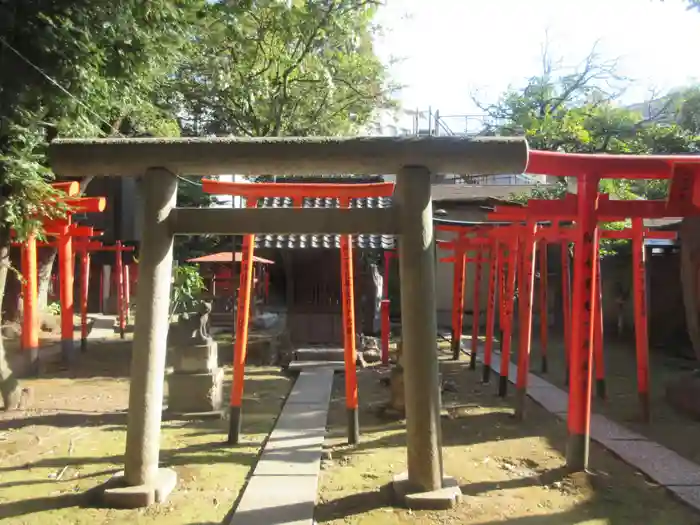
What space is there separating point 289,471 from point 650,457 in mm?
3478

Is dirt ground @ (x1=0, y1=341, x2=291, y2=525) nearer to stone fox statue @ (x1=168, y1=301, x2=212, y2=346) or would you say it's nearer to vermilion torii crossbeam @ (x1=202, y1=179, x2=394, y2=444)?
vermilion torii crossbeam @ (x1=202, y1=179, x2=394, y2=444)

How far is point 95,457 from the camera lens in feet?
19.1

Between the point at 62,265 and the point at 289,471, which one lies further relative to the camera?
the point at 62,265

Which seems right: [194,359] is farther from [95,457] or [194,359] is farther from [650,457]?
[650,457]

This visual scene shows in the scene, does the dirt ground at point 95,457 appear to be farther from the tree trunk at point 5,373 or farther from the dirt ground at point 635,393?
the dirt ground at point 635,393

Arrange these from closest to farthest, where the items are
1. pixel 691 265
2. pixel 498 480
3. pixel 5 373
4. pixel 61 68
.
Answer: pixel 498 480 → pixel 61 68 → pixel 691 265 → pixel 5 373

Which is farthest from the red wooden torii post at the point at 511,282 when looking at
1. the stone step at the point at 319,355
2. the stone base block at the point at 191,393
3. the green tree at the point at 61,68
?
the green tree at the point at 61,68

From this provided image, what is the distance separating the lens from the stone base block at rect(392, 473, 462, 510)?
440 centimetres

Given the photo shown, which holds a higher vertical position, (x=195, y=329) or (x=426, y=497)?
(x=195, y=329)

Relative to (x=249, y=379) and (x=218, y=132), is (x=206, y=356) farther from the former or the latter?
(x=218, y=132)

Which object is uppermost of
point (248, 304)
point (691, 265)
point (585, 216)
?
point (585, 216)

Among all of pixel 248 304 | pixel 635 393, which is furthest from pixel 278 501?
pixel 635 393

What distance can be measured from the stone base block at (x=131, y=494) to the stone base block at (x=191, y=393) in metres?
2.94

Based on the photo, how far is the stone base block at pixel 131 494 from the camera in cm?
447
